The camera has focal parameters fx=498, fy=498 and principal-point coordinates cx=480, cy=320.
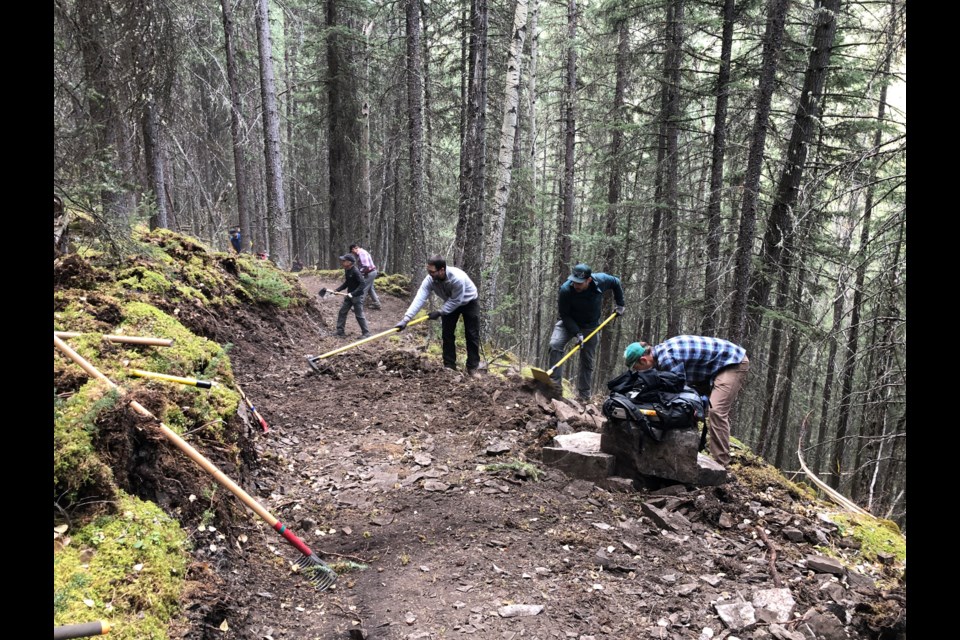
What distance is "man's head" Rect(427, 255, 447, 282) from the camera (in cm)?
788

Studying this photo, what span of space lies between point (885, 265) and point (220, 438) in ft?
19.4

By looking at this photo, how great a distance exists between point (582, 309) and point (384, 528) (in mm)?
5066

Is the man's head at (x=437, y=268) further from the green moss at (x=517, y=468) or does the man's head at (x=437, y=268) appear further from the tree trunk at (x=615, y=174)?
the tree trunk at (x=615, y=174)

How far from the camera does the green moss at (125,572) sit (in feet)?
8.04

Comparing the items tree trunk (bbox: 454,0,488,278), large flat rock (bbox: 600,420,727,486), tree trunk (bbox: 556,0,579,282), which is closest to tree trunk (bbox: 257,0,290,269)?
tree trunk (bbox: 454,0,488,278)

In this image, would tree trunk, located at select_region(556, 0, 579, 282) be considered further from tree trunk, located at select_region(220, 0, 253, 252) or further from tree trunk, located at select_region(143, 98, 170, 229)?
tree trunk, located at select_region(143, 98, 170, 229)

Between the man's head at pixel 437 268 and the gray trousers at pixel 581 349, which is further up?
the man's head at pixel 437 268

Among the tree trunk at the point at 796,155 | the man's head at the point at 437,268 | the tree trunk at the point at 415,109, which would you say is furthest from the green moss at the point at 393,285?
the tree trunk at the point at 796,155

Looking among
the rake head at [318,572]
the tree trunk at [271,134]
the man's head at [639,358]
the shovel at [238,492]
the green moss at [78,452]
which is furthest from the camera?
the tree trunk at [271,134]

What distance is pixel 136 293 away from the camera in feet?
20.7

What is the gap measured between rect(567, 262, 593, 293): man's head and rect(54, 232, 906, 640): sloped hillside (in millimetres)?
2186

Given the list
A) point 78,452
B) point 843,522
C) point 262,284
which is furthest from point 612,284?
point 78,452

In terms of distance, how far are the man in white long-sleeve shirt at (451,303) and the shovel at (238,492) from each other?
4560mm
